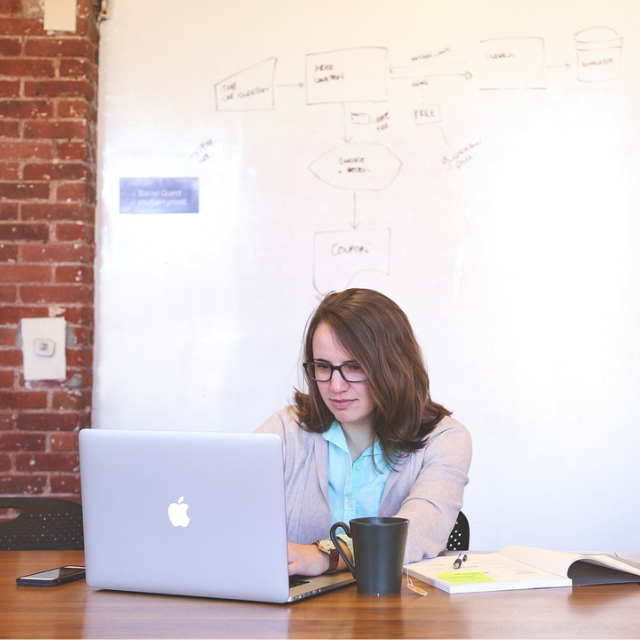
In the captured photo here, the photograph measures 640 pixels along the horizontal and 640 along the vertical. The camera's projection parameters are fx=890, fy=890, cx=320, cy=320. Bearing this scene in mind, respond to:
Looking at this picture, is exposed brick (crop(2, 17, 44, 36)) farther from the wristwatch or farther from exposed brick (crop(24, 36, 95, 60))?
the wristwatch

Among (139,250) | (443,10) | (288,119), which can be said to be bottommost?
(139,250)

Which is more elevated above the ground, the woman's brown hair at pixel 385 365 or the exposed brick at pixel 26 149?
the exposed brick at pixel 26 149

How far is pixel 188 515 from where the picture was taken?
148 centimetres

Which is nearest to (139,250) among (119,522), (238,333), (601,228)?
(238,333)

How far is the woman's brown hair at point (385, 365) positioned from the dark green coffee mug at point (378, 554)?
64 cm

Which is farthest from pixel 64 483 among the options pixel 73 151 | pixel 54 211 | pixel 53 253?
pixel 73 151

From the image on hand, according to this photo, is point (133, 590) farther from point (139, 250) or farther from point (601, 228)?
point (601, 228)

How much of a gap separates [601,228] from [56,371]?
2.10 metres

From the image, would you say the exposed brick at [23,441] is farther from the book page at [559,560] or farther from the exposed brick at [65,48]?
the book page at [559,560]

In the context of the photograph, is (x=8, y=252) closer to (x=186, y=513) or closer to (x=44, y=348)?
(x=44, y=348)

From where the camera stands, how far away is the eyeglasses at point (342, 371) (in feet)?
7.06

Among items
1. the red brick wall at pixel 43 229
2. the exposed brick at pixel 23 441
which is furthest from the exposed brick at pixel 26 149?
the exposed brick at pixel 23 441

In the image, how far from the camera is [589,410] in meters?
3.26

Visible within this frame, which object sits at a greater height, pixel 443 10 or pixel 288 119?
pixel 443 10
